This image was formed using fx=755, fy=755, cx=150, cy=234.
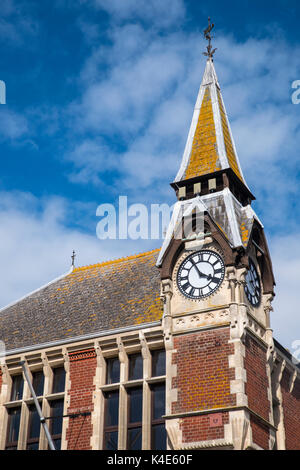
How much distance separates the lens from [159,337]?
28.5 m

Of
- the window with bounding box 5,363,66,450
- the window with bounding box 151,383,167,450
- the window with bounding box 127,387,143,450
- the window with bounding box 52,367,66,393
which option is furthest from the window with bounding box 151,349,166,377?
the window with bounding box 52,367,66,393

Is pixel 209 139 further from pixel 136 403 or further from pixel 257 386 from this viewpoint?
pixel 136 403

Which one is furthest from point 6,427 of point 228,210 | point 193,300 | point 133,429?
point 228,210

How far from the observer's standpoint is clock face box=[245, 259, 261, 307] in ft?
93.4

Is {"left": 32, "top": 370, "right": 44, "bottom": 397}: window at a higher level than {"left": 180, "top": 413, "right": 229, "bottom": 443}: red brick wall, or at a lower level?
higher

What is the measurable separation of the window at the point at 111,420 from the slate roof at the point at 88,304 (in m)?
2.83

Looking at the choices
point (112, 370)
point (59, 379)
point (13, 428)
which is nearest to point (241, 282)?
point (112, 370)

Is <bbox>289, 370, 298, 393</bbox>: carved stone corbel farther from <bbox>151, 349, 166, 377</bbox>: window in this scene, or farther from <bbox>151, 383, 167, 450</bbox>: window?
<bbox>151, 383, 167, 450</bbox>: window

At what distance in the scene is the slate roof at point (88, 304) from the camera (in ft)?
102

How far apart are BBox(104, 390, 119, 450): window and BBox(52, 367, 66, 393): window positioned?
7.34ft

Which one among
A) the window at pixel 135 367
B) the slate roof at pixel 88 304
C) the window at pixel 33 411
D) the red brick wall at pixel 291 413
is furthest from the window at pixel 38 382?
the red brick wall at pixel 291 413

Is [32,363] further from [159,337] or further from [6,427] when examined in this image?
[159,337]

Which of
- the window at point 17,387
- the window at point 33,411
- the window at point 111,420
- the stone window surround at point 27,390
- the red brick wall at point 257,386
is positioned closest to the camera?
the red brick wall at point 257,386

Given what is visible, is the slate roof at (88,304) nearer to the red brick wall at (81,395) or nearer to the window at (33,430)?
the red brick wall at (81,395)
